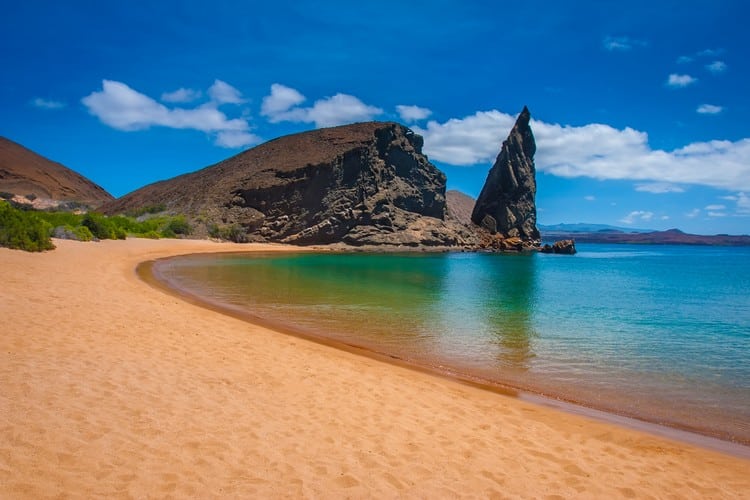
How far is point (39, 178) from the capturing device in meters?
116

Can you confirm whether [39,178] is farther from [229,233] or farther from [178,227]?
[229,233]

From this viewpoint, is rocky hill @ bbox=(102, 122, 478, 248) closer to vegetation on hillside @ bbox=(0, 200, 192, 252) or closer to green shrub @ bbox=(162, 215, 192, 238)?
green shrub @ bbox=(162, 215, 192, 238)

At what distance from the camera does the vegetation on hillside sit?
2256 cm

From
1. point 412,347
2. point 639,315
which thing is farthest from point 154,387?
point 639,315

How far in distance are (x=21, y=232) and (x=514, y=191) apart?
91.1 metres

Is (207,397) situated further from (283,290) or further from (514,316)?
(283,290)

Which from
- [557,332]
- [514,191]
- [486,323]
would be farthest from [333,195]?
[557,332]

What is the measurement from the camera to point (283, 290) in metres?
21.9

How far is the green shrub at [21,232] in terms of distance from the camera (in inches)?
871

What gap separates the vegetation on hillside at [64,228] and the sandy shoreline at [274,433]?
16508 mm

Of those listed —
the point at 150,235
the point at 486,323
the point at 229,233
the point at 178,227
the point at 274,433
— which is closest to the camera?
the point at 274,433

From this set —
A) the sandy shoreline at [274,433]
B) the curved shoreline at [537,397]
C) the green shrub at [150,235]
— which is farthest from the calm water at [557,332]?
the green shrub at [150,235]

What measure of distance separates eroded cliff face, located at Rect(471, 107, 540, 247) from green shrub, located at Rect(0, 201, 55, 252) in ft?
277

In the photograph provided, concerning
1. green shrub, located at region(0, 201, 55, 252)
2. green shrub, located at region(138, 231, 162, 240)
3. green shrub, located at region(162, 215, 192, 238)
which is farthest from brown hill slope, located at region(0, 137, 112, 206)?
green shrub, located at region(0, 201, 55, 252)
